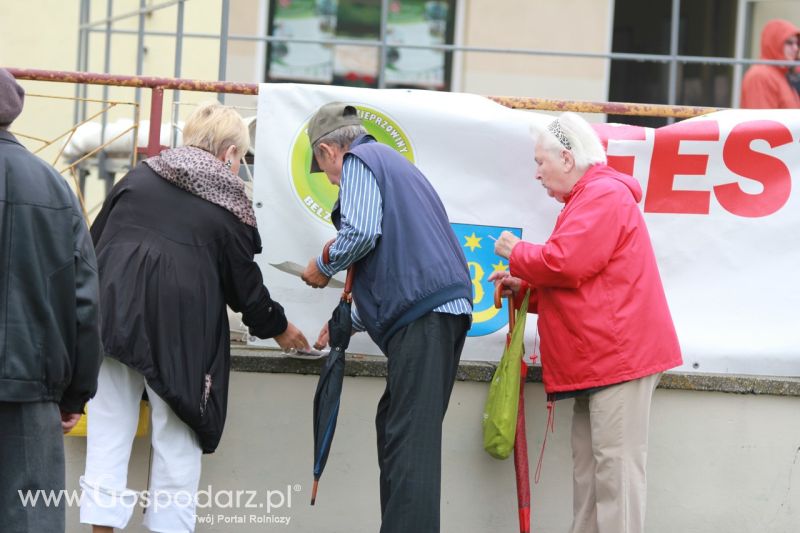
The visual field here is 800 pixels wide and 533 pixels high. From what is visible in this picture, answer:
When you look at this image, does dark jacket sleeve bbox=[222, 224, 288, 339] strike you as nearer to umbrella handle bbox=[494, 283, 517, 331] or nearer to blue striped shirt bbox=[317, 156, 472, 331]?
blue striped shirt bbox=[317, 156, 472, 331]

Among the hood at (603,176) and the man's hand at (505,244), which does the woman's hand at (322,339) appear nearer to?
the man's hand at (505,244)

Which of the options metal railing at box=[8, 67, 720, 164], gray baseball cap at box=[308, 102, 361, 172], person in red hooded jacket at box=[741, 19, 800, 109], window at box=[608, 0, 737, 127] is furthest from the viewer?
window at box=[608, 0, 737, 127]

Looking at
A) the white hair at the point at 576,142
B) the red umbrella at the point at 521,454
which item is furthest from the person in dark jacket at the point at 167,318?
the white hair at the point at 576,142

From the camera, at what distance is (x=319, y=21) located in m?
11.1

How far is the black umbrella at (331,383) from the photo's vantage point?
437 cm

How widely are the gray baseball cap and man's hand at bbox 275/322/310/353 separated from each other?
2.52 feet

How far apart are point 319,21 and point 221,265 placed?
7131 mm

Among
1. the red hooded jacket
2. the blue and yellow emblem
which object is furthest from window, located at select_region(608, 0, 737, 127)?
the red hooded jacket

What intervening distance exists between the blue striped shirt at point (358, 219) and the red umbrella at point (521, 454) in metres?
0.50

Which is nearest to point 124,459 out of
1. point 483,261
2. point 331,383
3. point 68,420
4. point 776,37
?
point 68,420

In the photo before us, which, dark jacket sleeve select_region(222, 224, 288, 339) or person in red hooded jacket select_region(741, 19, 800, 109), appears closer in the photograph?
dark jacket sleeve select_region(222, 224, 288, 339)

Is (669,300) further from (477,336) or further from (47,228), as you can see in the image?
(47,228)

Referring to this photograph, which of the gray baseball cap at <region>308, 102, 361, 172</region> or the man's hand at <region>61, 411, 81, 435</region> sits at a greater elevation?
the gray baseball cap at <region>308, 102, 361, 172</region>

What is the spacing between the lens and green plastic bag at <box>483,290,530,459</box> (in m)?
4.68
